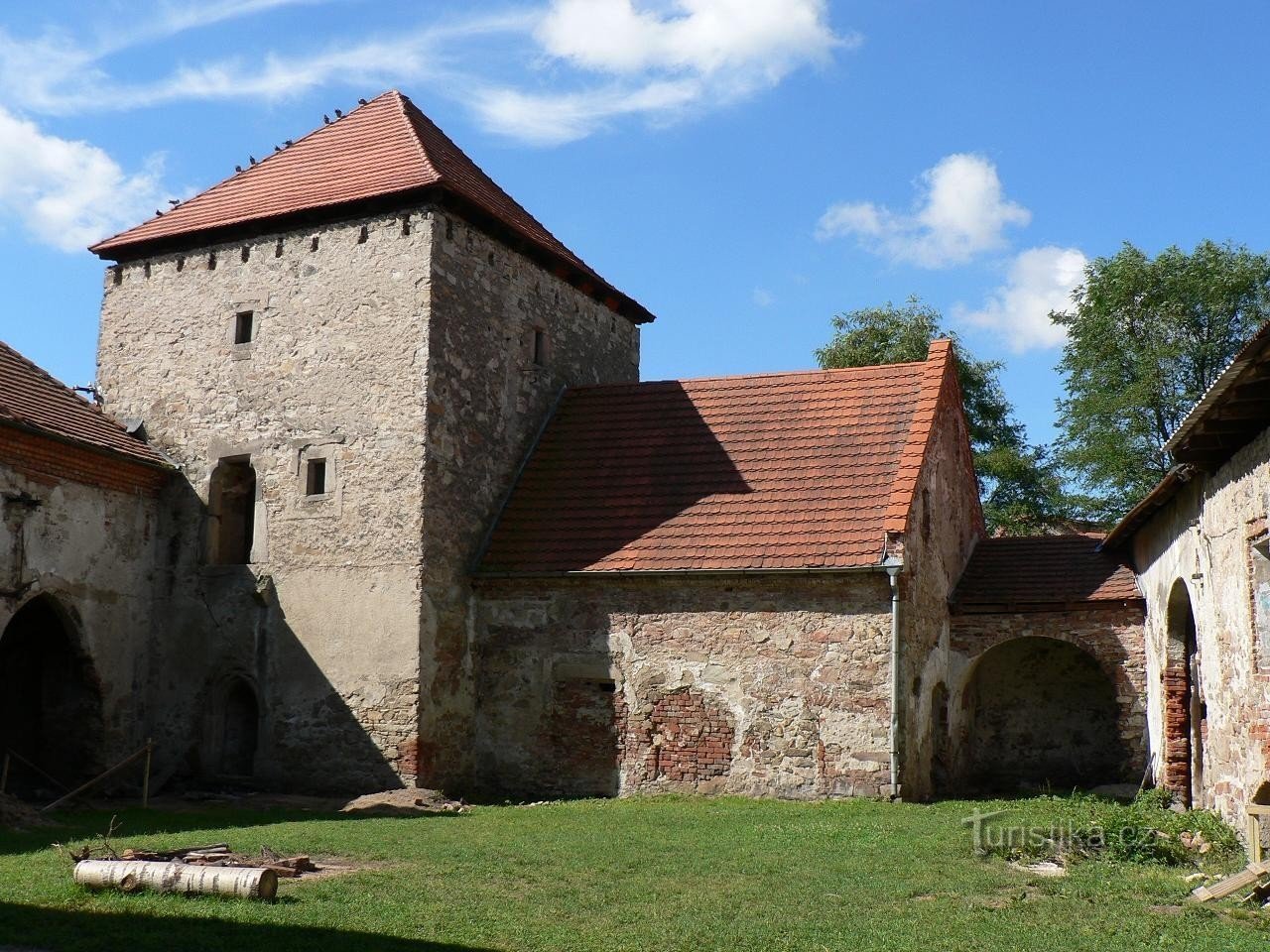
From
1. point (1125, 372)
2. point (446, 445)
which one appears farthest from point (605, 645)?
point (1125, 372)

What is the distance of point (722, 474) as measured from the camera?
55.1ft

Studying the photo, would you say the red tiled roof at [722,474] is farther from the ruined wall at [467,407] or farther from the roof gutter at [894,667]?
the ruined wall at [467,407]

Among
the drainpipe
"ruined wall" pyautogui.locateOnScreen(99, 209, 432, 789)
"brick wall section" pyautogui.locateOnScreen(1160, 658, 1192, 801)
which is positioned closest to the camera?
the drainpipe

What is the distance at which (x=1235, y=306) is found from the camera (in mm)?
28281

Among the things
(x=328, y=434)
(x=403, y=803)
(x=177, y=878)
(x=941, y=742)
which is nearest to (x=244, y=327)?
(x=328, y=434)

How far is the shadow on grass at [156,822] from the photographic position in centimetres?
1105

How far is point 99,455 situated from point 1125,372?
75.1ft

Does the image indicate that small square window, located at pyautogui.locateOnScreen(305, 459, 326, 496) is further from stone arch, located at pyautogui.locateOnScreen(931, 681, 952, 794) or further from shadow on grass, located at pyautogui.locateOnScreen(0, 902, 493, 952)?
shadow on grass, located at pyautogui.locateOnScreen(0, 902, 493, 952)

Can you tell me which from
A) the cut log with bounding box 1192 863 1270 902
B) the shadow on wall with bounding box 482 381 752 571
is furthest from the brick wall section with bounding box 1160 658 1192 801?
the cut log with bounding box 1192 863 1270 902

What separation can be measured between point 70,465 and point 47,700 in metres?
3.25

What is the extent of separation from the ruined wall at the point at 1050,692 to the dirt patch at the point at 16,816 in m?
11.3

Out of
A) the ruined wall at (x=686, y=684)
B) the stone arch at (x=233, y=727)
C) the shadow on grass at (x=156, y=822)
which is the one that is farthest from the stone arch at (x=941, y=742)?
the stone arch at (x=233, y=727)

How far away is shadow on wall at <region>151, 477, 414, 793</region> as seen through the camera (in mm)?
15625

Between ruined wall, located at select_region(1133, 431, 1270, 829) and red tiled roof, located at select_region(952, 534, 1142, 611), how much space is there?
6.91ft
